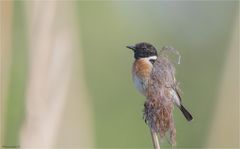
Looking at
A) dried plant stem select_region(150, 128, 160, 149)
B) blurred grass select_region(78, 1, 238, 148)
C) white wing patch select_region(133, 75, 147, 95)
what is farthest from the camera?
blurred grass select_region(78, 1, 238, 148)

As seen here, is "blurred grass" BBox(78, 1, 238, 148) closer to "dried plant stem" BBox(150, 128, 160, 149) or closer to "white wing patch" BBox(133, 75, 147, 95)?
"white wing patch" BBox(133, 75, 147, 95)

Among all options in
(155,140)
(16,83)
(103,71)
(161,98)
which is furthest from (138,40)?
(155,140)

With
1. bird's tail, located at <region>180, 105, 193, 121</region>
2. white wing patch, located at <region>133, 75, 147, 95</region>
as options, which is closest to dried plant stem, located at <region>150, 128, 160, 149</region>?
white wing patch, located at <region>133, 75, 147, 95</region>

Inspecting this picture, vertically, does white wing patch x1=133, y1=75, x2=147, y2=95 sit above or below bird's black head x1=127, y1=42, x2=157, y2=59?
below

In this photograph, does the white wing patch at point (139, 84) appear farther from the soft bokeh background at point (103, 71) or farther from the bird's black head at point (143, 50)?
the soft bokeh background at point (103, 71)

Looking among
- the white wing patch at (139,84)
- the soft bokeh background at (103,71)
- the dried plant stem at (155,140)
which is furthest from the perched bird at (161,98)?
the white wing patch at (139,84)

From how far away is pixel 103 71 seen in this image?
302 inches

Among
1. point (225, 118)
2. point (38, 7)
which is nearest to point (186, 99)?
point (225, 118)

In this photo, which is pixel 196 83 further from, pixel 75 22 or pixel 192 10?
pixel 75 22

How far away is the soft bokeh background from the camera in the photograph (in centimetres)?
362

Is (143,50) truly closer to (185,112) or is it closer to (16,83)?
(185,112)

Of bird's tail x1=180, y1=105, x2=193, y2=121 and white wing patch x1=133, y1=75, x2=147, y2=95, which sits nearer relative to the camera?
white wing patch x1=133, y1=75, x2=147, y2=95

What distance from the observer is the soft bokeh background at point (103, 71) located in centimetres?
362

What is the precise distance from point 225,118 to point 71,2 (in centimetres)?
159
